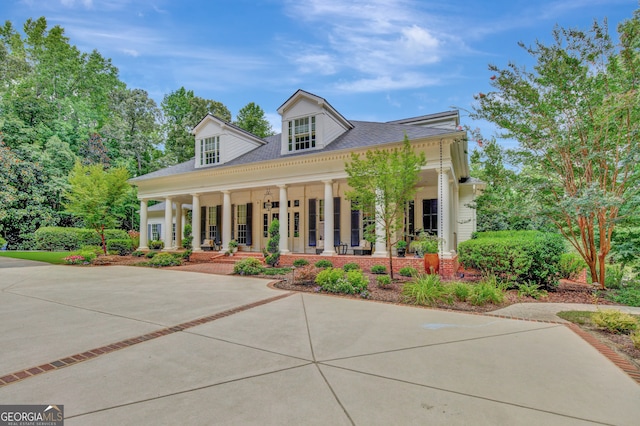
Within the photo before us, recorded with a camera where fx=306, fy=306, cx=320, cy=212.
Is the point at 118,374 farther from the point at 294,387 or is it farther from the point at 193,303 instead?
the point at 193,303

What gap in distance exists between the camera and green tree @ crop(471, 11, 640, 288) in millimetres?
7402

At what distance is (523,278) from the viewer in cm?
809

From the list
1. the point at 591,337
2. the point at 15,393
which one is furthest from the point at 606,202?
the point at 15,393

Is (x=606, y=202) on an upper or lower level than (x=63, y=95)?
lower

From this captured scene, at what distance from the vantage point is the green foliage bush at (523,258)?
7557mm

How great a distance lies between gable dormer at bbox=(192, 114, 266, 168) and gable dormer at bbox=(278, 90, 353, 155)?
11.1ft

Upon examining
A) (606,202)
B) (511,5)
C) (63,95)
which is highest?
(63,95)

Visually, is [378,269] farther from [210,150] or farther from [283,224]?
[210,150]

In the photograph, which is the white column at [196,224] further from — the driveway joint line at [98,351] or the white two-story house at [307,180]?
the driveway joint line at [98,351]

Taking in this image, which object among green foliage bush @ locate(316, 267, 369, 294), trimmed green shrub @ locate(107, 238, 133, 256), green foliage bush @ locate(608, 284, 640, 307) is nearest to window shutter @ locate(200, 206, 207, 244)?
trimmed green shrub @ locate(107, 238, 133, 256)

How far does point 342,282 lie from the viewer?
7973 millimetres

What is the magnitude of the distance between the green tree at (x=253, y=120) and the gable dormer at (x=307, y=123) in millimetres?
17465

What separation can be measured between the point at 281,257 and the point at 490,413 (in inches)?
470

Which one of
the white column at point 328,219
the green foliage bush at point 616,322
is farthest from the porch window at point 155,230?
the green foliage bush at point 616,322
